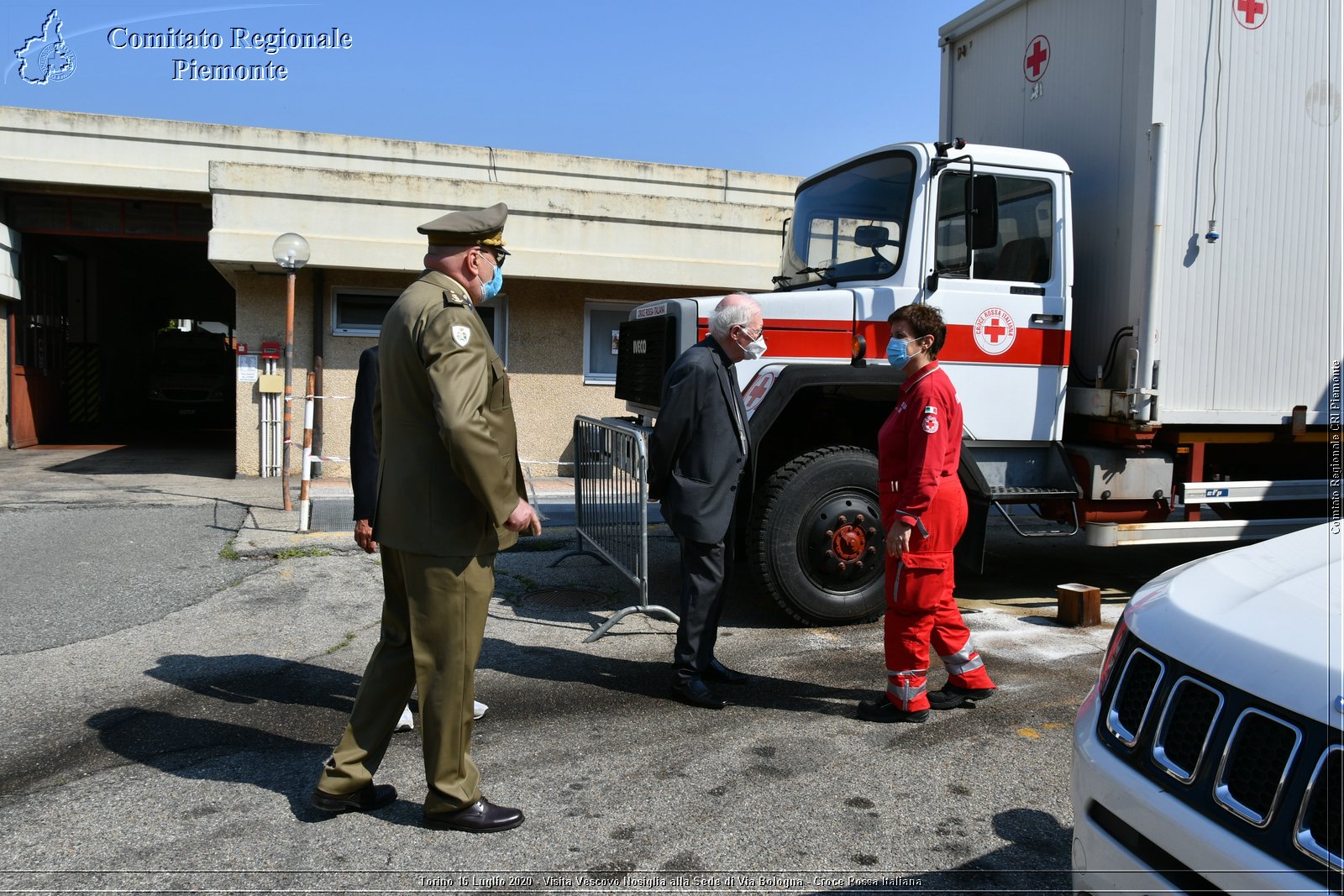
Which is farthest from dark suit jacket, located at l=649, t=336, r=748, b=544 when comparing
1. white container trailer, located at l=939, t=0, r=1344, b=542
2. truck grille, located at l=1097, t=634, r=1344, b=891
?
white container trailer, located at l=939, t=0, r=1344, b=542

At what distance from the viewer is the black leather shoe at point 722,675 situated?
4.79m

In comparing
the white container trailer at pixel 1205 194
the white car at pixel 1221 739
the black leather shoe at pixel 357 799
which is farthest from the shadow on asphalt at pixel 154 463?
the white car at pixel 1221 739

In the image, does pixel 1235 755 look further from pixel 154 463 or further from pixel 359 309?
pixel 154 463

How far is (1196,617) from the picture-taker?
2096 millimetres

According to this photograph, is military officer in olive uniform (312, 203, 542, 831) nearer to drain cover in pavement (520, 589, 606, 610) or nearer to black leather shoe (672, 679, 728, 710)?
black leather shoe (672, 679, 728, 710)

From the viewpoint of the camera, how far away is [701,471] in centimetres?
457

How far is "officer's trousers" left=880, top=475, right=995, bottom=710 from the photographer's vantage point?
414cm

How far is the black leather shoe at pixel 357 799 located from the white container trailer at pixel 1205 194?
16.1 ft

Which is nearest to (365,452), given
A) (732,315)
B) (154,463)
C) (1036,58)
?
(732,315)

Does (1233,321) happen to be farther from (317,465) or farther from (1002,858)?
(317,465)

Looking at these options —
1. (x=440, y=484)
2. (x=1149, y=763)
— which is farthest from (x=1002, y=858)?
(x=440, y=484)

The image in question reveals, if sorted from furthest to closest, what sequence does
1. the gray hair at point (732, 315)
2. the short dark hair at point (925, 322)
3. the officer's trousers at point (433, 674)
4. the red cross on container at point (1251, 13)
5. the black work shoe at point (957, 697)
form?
the red cross on container at point (1251, 13)
the gray hair at point (732, 315)
the black work shoe at point (957, 697)
the short dark hair at point (925, 322)
the officer's trousers at point (433, 674)

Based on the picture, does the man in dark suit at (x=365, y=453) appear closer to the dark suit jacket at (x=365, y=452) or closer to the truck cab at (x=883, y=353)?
the dark suit jacket at (x=365, y=452)

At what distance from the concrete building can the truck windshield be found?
5389 millimetres
